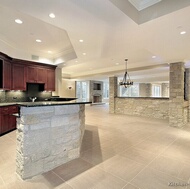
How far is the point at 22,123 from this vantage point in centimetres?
201

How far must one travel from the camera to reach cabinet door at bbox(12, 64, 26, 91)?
5021 mm

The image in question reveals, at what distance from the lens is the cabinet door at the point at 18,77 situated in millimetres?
5021

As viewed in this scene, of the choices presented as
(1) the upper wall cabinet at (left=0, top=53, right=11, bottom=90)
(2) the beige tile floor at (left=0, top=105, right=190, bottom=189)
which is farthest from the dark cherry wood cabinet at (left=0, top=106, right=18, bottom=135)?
(1) the upper wall cabinet at (left=0, top=53, right=11, bottom=90)

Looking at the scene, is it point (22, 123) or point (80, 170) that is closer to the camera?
point (22, 123)

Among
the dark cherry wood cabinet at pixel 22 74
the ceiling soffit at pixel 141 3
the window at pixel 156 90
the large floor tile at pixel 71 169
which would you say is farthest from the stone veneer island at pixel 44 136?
the window at pixel 156 90

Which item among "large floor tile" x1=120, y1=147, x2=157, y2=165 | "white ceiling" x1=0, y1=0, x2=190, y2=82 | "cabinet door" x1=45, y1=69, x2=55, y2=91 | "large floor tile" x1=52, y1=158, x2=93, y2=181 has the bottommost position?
"large floor tile" x1=120, y1=147, x2=157, y2=165

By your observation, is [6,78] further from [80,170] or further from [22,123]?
[80,170]

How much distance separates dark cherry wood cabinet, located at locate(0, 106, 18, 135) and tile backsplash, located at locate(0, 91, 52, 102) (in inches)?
33.0

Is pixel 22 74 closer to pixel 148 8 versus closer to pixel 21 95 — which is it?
pixel 21 95

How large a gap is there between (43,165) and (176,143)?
11.2ft

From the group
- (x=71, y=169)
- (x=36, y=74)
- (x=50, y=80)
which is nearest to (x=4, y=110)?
(x=36, y=74)

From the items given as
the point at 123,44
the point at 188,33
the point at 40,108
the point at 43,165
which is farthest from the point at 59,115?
the point at 188,33

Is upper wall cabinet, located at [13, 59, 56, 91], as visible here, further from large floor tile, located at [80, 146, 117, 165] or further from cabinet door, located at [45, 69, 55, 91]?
large floor tile, located at [80, 146, 117, 165]

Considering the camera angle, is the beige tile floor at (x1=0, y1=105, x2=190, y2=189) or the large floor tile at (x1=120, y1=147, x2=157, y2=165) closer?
the beige tile floor at (x1=0, y1=105, x2=190, y2=189)
